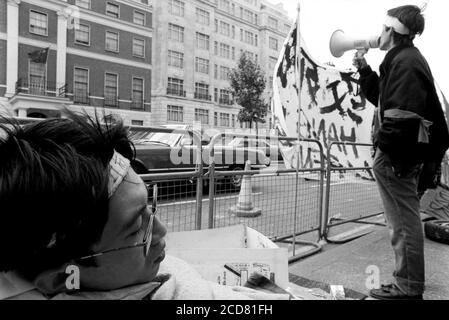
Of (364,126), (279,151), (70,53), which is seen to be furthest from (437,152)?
(70,53)

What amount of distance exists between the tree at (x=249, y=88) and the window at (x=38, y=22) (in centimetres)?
1368

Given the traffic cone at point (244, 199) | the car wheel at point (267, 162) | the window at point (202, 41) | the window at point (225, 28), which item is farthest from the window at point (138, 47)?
the traffic cone at point (244, 199)

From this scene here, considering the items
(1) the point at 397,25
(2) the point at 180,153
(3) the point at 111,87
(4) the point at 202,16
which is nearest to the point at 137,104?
(3) the point at 111,87

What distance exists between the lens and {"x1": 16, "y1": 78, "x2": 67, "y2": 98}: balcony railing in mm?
23209

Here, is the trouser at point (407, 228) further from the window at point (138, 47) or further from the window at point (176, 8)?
the window at point (138, 47)

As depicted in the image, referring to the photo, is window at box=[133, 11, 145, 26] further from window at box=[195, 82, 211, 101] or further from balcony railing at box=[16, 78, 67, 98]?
window at box=[195, 82, 211, 101]

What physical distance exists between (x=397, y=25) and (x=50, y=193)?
2.20 metres

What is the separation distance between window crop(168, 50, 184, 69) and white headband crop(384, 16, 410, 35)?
110ft

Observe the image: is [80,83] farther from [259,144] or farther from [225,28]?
[259,144]

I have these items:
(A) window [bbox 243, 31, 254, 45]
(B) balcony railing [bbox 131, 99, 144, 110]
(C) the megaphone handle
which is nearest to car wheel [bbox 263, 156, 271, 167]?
(C) the megaphone handle

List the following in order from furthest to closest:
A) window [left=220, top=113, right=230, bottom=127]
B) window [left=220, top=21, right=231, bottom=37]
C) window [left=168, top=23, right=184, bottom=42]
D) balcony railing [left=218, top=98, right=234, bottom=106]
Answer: window [left=220, top=113, right=230, bottom=127] < balcony railing [left=218, top=98, right=234, bottom=106] < window [left=220, top=21, right=231, bottom=37] < window [left=168, top=23, right=184, bottom=42]

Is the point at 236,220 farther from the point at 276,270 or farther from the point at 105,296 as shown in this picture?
the point at 105,296

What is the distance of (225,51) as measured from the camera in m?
38.8
